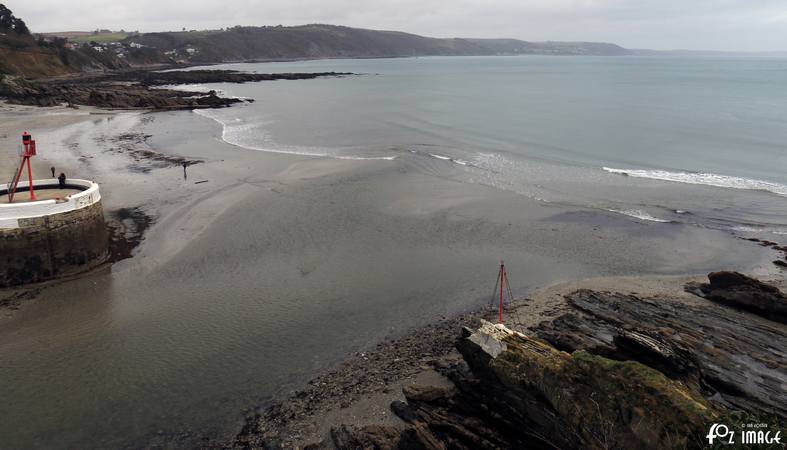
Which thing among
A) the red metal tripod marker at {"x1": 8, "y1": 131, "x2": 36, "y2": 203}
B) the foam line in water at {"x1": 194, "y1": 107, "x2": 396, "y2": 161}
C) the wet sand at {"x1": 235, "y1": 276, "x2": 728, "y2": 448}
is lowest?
the wet sand at {"x1": 235, "y1": 276, "x2": 728, "y2": 448}

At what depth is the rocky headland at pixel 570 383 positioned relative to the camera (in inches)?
288

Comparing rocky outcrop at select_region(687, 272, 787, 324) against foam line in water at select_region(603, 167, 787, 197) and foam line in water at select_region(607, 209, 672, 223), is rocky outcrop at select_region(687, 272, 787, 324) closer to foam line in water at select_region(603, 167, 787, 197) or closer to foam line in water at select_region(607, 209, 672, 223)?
foam line in water at select_region(607, 209, 672, 223)

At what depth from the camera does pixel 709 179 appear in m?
31.8

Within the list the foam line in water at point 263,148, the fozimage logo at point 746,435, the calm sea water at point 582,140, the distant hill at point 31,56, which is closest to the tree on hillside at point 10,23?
the distant hill at point 31,56

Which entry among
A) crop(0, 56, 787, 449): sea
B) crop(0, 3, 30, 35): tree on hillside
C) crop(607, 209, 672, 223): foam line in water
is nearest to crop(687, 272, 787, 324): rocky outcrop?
crop(0, 56, 787, 449): sea

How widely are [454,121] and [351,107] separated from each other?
1946 cm

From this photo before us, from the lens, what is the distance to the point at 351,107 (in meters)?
68.7

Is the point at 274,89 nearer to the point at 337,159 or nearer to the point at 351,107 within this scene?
the point at 351,107

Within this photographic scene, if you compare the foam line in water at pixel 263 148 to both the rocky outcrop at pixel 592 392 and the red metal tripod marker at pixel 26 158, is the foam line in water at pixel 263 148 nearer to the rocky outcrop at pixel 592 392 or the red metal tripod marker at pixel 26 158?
the red metal tripod marker at pixel 26 158

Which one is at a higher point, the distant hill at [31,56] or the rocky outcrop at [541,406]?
the distant hill at [31,56]

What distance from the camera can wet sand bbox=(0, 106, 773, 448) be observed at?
37.3 ft

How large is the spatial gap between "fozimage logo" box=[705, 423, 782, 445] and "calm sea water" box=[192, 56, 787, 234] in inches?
778

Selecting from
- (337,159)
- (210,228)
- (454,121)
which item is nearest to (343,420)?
(210,228)

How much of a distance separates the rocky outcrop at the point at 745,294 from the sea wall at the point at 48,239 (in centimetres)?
2032
